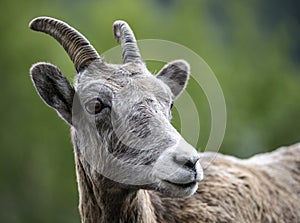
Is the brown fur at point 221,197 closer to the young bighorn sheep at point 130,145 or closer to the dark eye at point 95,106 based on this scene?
the young bighorn sheep at point 130,145

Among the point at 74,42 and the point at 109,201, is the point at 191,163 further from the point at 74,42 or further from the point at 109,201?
the point at 74,42

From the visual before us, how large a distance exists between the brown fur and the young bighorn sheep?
0.4 inches

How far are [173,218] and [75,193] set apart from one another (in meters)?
24.7

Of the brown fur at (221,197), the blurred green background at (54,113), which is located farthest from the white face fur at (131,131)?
the blurred green background at (54,113)

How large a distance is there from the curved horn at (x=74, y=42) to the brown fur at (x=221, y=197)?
3.54 feet

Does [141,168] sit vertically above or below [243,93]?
above

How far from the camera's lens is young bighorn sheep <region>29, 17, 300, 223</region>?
7.83 m

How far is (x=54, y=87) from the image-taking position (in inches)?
340

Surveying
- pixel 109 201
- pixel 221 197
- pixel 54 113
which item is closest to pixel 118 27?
pixel 109 201

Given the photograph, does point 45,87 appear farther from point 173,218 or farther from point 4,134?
point 4,134

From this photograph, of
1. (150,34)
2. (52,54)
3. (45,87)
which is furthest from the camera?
(150,34)

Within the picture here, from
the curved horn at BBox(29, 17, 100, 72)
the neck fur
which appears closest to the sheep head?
the curved horn at BBox(29, 17, 100, 72)

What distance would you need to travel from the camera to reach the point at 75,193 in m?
33.4

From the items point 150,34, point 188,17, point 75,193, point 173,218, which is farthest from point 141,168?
point 188,17
